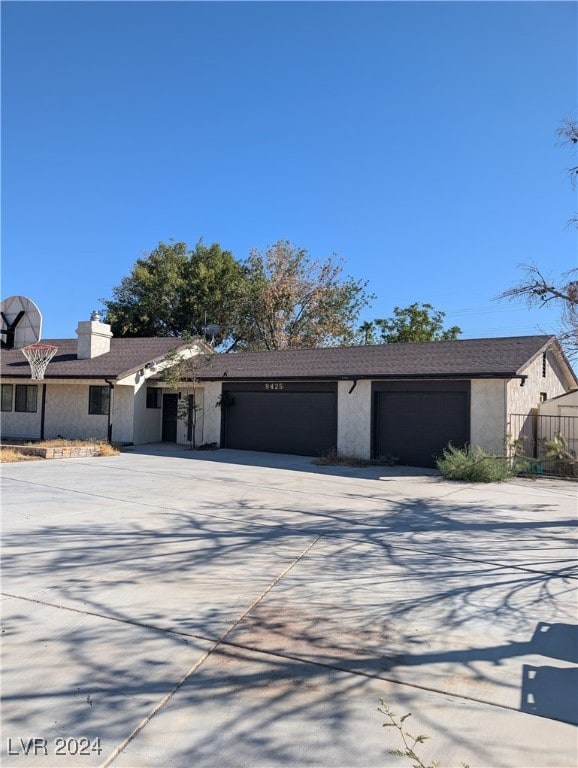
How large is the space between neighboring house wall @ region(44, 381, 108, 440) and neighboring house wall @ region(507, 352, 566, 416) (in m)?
15.1

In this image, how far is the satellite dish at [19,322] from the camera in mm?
8523

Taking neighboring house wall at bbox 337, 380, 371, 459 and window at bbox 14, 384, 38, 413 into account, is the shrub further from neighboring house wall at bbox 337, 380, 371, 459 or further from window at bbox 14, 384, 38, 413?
window at bbox 14, 384, 38, 413

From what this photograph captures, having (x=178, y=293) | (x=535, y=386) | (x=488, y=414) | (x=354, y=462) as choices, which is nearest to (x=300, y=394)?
(x=354, y=462)

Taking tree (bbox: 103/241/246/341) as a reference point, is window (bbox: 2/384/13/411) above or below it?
below

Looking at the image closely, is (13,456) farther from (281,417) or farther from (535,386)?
(535,386)

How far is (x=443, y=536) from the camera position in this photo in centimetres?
783

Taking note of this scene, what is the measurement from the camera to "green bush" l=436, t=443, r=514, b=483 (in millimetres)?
13648

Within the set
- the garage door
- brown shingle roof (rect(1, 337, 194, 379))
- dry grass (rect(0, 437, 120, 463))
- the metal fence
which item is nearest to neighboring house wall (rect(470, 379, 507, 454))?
the metal fence

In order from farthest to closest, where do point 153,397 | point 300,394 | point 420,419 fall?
point 153,397, point 300,394, point 420,419

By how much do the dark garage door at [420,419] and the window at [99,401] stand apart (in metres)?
11.1

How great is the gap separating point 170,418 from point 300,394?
678 cm

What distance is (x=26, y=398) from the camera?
24.1 m

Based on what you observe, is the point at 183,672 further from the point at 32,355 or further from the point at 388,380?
the point at 32,355

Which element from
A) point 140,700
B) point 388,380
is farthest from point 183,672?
point 388,380
